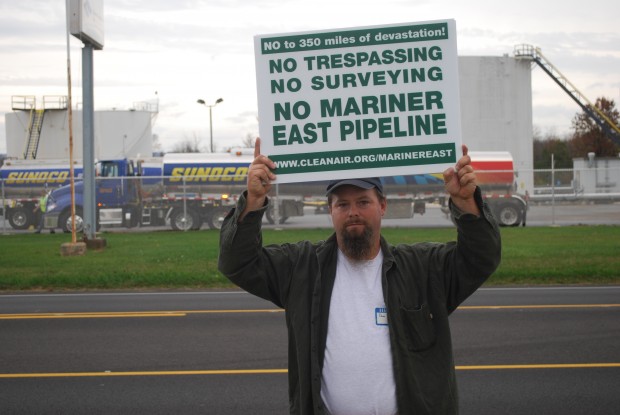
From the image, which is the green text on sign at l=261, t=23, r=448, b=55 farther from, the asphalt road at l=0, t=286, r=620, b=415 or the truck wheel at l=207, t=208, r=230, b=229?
the truck wheel at l=207, t=208, r=230, b=229

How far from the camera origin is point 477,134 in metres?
55.2

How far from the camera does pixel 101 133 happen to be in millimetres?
64000

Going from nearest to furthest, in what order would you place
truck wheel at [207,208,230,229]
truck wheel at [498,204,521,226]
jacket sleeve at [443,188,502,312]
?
jacket sleeve at [443,188,502,312]
truck wheel at [498,204,521,226]
truck wheel at [207,208,230,229]

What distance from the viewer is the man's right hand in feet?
11.4

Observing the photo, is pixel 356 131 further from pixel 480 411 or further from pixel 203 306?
pixel 203 306

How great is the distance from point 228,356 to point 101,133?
58.0 metres

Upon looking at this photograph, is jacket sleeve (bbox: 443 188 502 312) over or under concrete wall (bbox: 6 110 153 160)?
under

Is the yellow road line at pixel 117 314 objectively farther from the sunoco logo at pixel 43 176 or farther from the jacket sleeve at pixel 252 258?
the sunoco logo at pixel 43 176

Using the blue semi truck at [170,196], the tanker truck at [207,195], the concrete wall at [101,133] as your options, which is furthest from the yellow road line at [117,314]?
the concrete wall at [101,133]

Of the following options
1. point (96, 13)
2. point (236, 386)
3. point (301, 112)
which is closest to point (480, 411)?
point (236, 386)

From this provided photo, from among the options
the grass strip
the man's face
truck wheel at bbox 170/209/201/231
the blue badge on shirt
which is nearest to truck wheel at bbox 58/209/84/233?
truck wheel at bbox 170/209/201/231

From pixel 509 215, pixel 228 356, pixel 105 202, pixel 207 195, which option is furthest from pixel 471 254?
pixel 105 202

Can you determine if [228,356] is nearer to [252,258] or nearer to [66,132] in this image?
[252,258]

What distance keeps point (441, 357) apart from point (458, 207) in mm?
638
